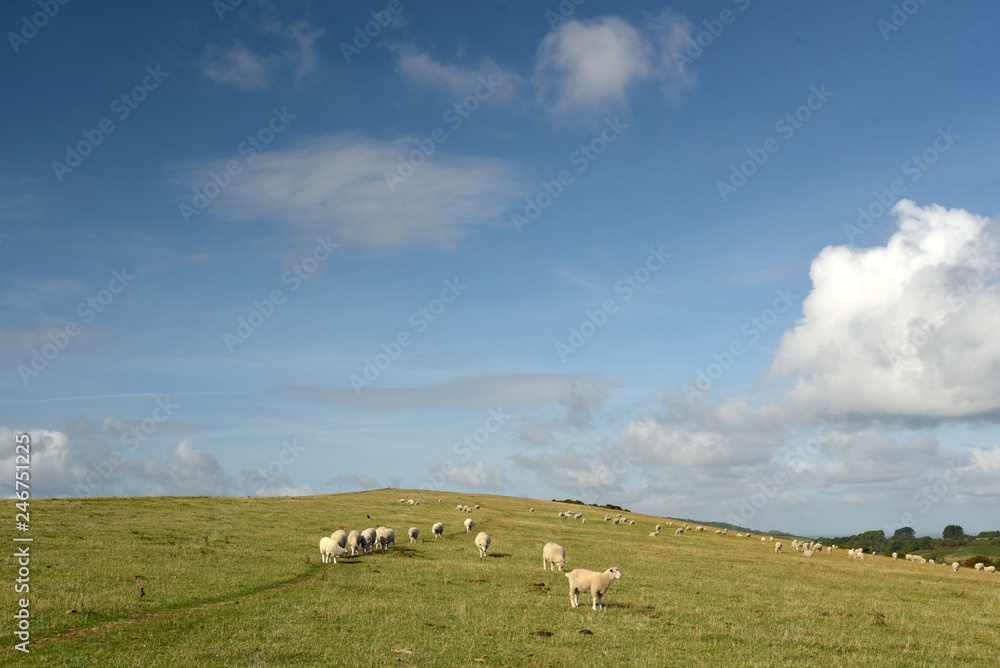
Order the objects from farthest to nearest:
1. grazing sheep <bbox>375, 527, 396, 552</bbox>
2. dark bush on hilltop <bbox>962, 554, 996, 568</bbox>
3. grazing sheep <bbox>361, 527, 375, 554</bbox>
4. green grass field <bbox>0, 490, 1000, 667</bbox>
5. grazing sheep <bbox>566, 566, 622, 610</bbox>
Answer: dark bush on hilltop <bbox>962, 554, 996, 568</bbox>
grazing sheep <bbox>375, 527, 396, 552</bbox>
grazing sheep <bbox>361, 527, 375, 554</bbox>
grazing sheep <bbox>566, 566, 622, 610</bbox>
green grass field <bbox>0, 490, 1000, 667</bbox>

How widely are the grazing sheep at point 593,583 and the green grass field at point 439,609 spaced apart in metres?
0.65

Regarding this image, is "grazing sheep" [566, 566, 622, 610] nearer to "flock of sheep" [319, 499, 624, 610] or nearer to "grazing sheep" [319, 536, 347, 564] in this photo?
"flock of sheep" [319, 499, 624, 610]

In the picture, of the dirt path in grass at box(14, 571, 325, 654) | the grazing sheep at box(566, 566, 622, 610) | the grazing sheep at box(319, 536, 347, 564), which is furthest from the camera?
the grazing sheep at box(319, 536, 347, 564)

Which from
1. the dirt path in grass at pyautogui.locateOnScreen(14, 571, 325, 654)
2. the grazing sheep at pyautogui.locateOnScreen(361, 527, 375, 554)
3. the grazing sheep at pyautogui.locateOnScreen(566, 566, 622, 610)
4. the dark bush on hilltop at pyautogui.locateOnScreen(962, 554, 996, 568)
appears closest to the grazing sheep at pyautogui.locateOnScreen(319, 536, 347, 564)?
the grazing sheep at pyautogui.locateOnScreen(361, 527, 375, 554)

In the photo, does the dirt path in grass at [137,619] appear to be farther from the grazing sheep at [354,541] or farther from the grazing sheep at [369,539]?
the grazing sheep at [369,539]

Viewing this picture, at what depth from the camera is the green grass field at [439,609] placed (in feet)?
59.4

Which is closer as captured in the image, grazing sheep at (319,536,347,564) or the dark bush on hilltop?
grazing sheep at (319,536,347,564)

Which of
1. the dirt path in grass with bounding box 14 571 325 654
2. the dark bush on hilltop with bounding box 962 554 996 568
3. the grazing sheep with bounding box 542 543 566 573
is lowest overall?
the dark bush on hilltop with bounding box 962 554 996 568

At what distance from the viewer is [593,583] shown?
2406cm

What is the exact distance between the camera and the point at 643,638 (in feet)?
66.2

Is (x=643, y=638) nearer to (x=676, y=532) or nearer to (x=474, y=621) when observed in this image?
(x=474, y=621)

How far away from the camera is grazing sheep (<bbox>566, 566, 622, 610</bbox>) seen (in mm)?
23859

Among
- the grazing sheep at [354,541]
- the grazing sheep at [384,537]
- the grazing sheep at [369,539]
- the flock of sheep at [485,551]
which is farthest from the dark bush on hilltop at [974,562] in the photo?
the grazing sheep at [354,541]

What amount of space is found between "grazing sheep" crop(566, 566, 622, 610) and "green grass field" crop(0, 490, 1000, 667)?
25.8 inches
